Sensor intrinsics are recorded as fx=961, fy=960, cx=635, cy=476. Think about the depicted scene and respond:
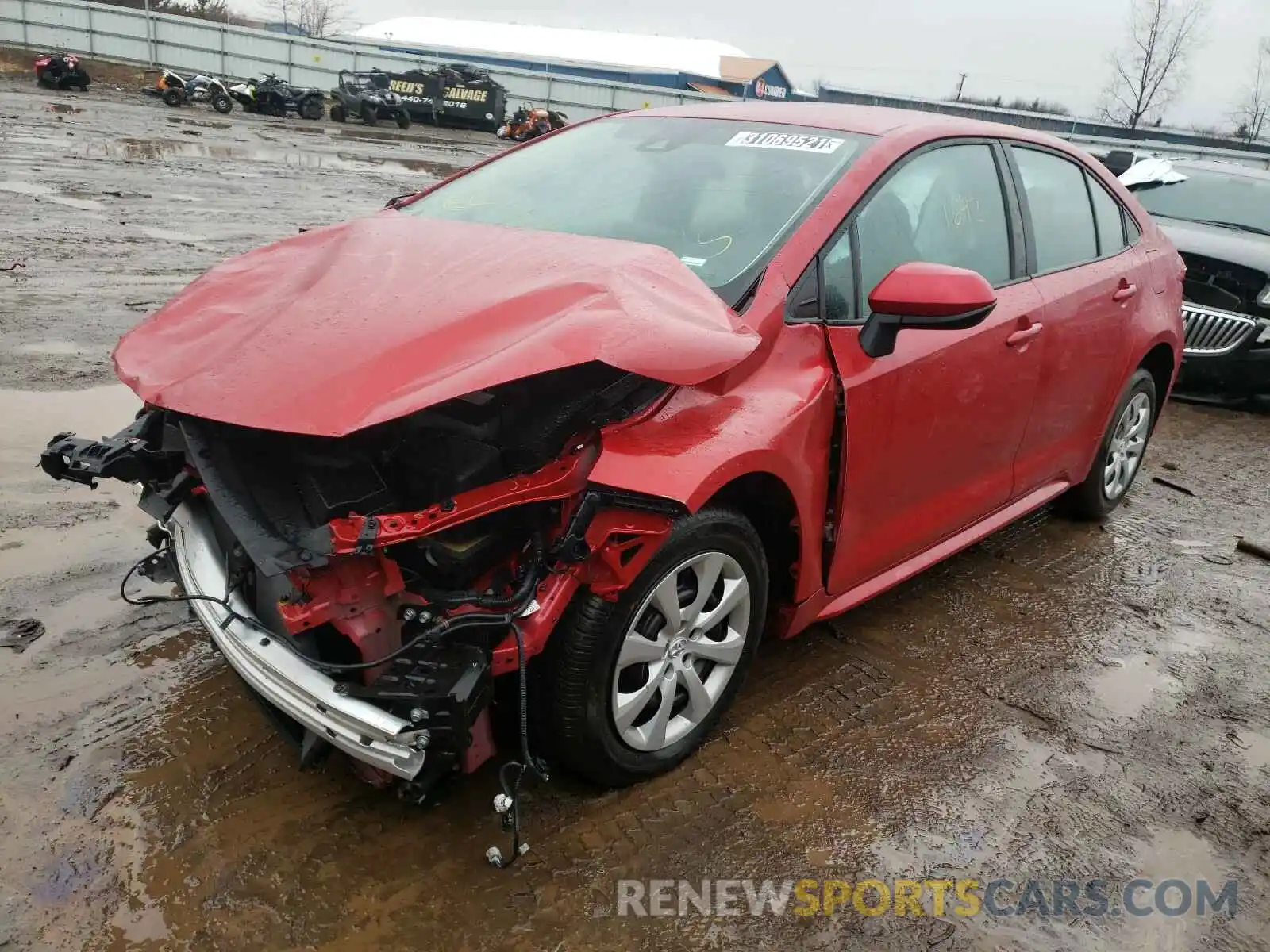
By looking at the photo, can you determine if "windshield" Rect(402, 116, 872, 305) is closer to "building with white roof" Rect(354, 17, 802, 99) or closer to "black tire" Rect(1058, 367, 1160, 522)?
"black tire" Rect(1058, 367, 1160, 522)

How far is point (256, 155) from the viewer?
1630 cm

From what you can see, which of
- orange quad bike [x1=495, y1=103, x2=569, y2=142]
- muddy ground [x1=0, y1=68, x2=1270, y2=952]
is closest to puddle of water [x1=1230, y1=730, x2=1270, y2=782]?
muddy ground [x1=0, y1=68, x2=1270, y2=952]

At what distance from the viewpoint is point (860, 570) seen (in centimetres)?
310

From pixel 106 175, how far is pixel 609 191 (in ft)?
37.1

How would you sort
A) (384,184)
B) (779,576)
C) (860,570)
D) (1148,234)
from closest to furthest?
1. (779,576)
2. (860,570)
3. (1148,234)
4. (384,184)

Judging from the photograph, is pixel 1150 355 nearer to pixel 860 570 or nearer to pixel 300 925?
pixel 860 570

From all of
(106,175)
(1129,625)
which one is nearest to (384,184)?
(106,175)

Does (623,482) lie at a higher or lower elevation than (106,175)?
higher

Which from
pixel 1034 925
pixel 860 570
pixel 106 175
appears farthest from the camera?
pixel 106 175

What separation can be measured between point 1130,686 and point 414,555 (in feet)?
8.69

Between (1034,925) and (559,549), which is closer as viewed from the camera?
(559,549)

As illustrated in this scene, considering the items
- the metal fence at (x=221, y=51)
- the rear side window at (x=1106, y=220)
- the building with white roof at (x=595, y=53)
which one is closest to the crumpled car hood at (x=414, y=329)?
the rear side window at (x=1106, y=220)

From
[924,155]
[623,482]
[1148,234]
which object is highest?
[924,155]

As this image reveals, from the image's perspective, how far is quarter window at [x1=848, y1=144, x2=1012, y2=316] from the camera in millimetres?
2973
